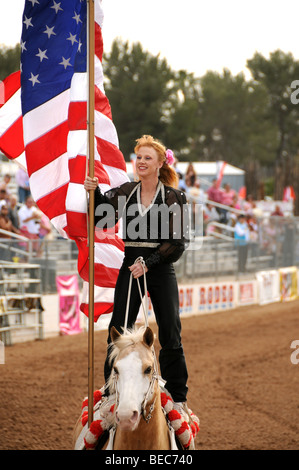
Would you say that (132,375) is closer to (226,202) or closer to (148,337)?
(148,337)

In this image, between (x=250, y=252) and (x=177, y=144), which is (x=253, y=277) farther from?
(x=177, y=144)

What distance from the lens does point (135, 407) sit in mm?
3820

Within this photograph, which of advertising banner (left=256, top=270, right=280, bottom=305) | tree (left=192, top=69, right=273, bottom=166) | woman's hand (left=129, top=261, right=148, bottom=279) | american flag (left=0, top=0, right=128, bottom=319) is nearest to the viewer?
woman's hand (left=129, top=261, right=148, bottom=279)

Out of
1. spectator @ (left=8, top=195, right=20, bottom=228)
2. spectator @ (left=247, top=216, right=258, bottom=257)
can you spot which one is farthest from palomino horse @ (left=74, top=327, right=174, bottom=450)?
spectator @ (left=247, top=216, right=258, bottom=257)

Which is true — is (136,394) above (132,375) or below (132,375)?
below

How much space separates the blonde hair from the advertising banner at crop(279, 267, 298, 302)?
16.0 metres

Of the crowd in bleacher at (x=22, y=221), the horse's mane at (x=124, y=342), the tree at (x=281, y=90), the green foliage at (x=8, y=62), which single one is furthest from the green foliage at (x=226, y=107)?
the horse's mane at (x=124, y=342)

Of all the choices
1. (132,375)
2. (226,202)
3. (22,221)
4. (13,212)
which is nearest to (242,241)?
(226,202)

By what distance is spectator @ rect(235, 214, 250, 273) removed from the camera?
1905 cm

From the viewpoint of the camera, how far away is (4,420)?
8.30m

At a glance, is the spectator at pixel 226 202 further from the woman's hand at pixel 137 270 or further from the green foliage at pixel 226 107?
the green foliage at pixel 226 107

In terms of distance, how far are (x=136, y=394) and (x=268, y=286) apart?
1691 cm

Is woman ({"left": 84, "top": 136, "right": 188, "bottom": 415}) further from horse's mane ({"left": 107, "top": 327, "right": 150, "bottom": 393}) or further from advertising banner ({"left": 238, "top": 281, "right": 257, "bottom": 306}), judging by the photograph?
advertising banner ({"left": 238, "top": 281, "right": 257, "bottom": 306})

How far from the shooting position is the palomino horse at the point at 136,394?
12.6 ft
